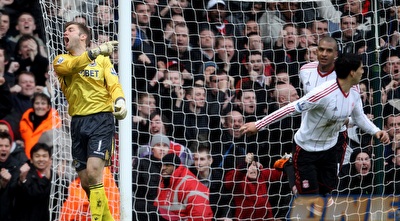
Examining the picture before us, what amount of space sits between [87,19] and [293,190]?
2.82 metres

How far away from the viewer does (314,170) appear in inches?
396

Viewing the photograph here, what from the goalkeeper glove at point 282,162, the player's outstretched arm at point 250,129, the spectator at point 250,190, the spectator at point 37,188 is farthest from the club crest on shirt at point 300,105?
the spectator at point 37,188

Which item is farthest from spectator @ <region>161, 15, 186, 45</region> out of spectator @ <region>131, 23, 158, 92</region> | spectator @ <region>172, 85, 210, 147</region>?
spectator @ <region>172, 85, 210, 147</region>

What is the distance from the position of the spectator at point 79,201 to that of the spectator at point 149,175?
462 millimetres

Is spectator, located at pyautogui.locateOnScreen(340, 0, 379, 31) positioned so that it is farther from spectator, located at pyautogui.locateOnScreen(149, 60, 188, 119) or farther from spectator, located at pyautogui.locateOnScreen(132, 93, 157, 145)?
spectator, located at pyautogui.locateOnScreen(132, 93, 157, 145)

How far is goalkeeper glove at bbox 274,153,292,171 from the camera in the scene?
412 inches

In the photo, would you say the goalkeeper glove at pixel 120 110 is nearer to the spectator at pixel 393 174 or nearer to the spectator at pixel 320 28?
the spectator at pixel 320 28

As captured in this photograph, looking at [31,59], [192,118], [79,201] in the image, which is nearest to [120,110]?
[79,201]

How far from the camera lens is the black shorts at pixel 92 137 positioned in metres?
9.04

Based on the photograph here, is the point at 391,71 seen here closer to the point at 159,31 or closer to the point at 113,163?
the point at 159,31

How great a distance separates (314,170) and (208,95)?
183 cm

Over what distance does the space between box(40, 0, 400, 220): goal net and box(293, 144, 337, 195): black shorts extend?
610mm

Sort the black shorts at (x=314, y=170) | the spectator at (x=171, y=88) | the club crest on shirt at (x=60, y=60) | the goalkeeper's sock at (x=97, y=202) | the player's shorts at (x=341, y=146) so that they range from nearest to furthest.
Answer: the goalkeeper's sock at (x=97, y=202)
the club crest on shirt at (x=60, y=60)
the black shorts at (x=314, y=170)
the player's shorts at (x=341, y=146)
the spectator at (x=171, y=88)

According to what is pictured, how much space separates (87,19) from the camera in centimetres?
1056
